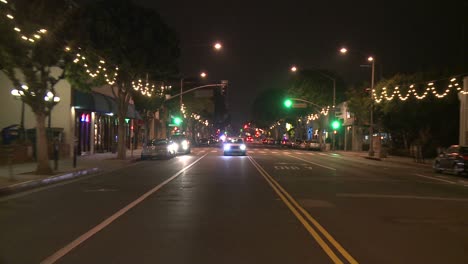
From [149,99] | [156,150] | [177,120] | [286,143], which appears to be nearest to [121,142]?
[156,150]

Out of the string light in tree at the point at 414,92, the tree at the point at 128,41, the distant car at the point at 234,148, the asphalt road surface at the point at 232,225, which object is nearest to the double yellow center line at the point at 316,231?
the asphalt road surface at the point at 232,225

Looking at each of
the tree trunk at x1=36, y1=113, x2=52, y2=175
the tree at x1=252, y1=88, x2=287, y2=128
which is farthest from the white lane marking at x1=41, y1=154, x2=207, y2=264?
the tree at x1=252, y1=88, x2=287, y2=128

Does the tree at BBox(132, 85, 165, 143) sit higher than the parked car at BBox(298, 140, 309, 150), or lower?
higher

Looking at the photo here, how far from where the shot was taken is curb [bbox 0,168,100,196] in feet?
57.7

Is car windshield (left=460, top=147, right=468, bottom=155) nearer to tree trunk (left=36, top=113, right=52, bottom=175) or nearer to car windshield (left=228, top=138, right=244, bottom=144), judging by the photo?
tree trunk (left=36, top=113, right=52, bottom=175)

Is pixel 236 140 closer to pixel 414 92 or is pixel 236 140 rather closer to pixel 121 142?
pixel 121 142

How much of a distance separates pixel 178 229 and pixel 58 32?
14867mm

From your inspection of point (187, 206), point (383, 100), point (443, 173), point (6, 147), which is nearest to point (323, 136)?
point (383, 100)

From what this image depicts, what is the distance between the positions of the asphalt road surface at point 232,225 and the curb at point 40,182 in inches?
28.9

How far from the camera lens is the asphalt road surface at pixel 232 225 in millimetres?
8711

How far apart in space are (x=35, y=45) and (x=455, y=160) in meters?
21.9

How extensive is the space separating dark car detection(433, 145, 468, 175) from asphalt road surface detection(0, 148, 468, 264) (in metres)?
10.5

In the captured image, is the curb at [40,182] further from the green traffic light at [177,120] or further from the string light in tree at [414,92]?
the green traffic light at [177,120]

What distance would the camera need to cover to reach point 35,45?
22.2 metres
